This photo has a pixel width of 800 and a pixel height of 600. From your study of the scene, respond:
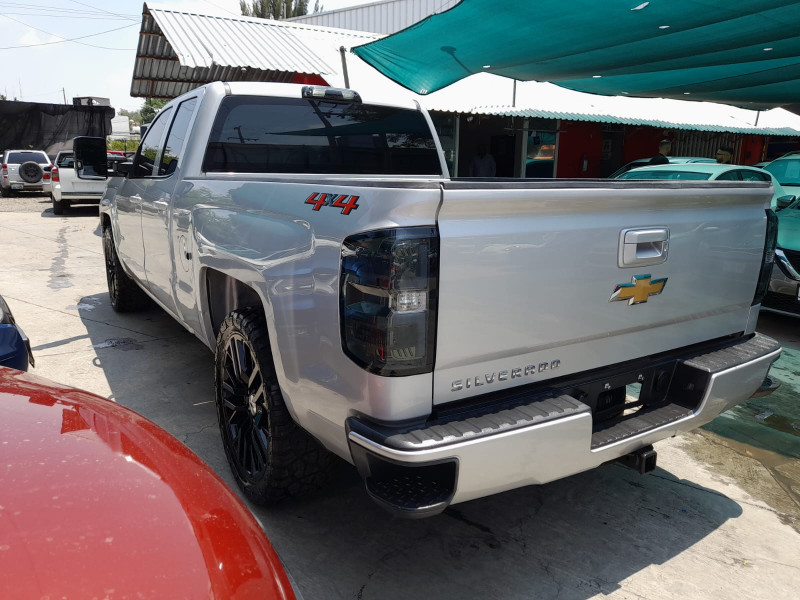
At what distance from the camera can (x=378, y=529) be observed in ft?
9.13

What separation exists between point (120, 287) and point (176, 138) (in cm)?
265

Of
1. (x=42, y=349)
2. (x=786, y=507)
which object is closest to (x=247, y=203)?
(x=786, y=507)

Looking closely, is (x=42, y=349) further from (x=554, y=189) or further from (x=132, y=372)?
(x=554, y=189)

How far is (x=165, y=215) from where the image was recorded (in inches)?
148

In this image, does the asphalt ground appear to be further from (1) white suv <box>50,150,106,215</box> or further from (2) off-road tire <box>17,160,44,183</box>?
(2) off-road tire <box>17,160,44,183</box>

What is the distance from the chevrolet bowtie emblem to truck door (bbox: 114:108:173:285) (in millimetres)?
2979

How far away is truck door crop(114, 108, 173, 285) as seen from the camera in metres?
4.39

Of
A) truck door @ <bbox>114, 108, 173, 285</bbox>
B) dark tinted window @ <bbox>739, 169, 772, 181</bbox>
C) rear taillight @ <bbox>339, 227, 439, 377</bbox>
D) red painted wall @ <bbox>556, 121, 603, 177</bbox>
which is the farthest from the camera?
red painted wall @ <bbox>556, 121, 603, 177</bbox>

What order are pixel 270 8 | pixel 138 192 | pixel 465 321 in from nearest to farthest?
1. pixel 465 321
2. pixel 138 192
3. pixel 270 8

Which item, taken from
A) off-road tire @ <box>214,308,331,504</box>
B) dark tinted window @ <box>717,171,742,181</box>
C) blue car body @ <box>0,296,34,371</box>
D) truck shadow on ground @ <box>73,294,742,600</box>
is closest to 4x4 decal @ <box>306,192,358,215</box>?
off-road tire @ <box>214,308,331,504</box>

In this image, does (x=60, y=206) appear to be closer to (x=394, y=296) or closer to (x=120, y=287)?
(x=120, y=287)

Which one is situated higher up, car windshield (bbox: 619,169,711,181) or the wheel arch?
car windshield (bbox: 619,169,711,181)

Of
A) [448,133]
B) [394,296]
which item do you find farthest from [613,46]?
[448,133]

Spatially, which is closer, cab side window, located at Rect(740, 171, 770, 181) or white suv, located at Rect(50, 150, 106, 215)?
cab side window, located at Rect(740, 171, 770, 181)
